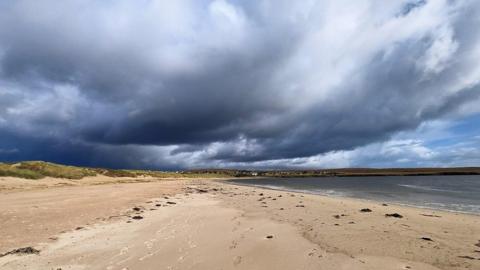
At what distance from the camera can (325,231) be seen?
12.6 meters

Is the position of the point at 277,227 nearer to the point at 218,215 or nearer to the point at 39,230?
the point at 218,215

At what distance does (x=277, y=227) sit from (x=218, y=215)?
5.34 m

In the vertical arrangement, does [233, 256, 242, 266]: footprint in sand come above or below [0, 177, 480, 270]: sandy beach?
below

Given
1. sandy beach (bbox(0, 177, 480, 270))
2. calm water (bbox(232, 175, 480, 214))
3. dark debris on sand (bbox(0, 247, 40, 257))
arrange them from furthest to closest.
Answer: calm water (bbox(232, 175, 480, 214)), dark debris on sand (bbox(0, 247, 40, 257)), sandy beach (bbox(0, 177, 480, 270))

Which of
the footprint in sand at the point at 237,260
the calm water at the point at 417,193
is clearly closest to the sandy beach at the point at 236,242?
the footprint in sand at the point at 237,260

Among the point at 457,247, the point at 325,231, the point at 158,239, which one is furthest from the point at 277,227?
the point at 457,247

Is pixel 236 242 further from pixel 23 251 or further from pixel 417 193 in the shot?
pixel 417 193

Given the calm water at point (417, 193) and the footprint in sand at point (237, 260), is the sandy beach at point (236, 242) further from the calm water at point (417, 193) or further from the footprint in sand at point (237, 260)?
the calm water at point (417, 193)

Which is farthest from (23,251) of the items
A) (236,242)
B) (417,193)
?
(417,193)

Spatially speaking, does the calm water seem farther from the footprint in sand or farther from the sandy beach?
the footprint in sand

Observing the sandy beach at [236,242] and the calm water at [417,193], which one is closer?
the sandy beach at [236,242]

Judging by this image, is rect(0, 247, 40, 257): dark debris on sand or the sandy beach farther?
rect(0, 247, 40, 257): dark debris on sand

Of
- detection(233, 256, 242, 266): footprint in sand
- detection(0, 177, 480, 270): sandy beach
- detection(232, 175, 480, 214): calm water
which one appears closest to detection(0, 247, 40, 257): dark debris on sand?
detection(0, 177, 480, 270): sandy beach

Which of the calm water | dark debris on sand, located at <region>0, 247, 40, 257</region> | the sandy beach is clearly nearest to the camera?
the sandy beach
